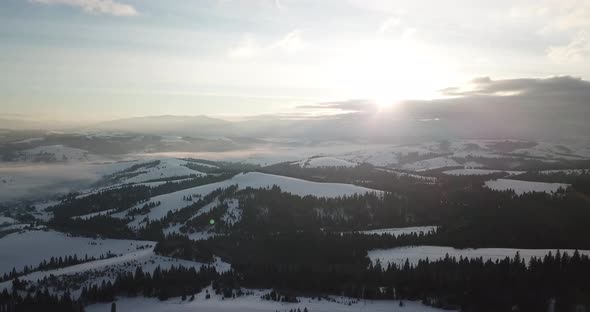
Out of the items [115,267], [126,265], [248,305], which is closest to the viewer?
[248,305]

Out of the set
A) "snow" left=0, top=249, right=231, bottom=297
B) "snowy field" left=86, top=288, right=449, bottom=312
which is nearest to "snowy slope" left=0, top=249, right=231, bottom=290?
"snow" left=0, top=249, right=231, bottom=297

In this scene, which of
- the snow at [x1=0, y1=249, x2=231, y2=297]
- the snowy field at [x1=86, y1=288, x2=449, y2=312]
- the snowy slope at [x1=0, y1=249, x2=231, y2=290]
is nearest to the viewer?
the snowy field at [x1=86, y1=288, x2=449, y2=312]

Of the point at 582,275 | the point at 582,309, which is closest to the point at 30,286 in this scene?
the point at 582,309

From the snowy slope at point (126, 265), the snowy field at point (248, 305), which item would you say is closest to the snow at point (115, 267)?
the snowy slope at point (126, 265)

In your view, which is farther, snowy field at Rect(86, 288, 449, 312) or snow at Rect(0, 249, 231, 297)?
snow at Rect(0, 249, 231, 297)

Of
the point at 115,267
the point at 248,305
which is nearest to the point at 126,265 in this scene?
the point at 115,267

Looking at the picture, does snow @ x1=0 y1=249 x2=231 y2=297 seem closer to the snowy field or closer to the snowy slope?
the snowy slope

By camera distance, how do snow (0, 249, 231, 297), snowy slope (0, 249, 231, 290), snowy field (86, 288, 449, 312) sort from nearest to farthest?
snowy field (86, 288, 449, 312) → snow (0, 249, 231, 297) → snowy slope (0, 249, 231, 290)

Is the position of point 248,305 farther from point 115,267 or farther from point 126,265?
point 126,265

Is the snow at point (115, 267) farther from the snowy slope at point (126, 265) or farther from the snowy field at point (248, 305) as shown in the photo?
the snowy field at point (248, 305)
